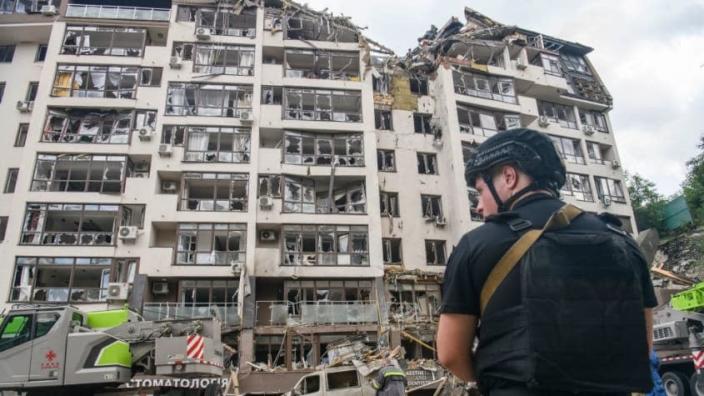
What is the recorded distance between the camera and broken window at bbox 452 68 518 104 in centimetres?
3547

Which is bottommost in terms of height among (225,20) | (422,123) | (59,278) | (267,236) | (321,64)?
(59,278)

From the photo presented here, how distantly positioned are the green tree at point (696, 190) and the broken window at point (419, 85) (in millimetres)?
22035

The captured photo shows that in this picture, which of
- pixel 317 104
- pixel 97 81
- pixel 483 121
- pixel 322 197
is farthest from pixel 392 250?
pixel 97 81

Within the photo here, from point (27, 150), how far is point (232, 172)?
37.2ft

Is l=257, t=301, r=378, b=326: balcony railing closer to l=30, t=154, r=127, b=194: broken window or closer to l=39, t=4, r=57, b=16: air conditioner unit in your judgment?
l=30, t=154, r=127, b=194: broken window

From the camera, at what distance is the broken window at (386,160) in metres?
33.1

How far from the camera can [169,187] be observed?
2917cm

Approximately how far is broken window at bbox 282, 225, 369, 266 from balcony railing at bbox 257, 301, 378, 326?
2447 mm

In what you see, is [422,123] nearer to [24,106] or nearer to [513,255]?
[24,106]

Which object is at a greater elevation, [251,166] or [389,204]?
[251,166]

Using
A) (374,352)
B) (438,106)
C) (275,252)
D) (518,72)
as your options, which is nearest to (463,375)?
(374,352)

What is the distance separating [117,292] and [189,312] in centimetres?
378

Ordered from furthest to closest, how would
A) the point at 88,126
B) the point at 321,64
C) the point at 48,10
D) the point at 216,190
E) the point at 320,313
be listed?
the point at 321,64 < the point at 48,10 < the point at 88,126 < the point at 216,190 < the point at 320,313

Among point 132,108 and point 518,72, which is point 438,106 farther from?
point 132,108
